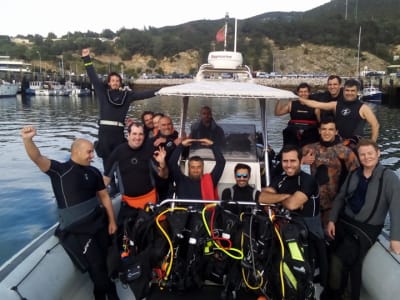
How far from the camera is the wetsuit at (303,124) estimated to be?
5719mm

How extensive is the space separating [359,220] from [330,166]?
0.88 meters

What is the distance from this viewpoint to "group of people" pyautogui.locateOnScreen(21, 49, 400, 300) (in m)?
3.53

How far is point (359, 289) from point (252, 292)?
1.04m

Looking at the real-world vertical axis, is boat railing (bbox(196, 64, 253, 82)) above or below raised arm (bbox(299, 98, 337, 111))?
above

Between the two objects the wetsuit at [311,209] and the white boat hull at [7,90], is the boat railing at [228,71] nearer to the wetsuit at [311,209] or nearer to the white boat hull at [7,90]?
the wetsuit at [311,209]

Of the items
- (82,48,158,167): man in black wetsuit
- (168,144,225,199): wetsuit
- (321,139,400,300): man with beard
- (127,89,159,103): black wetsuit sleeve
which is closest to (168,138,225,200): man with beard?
(168,144,225,199): wetsuit

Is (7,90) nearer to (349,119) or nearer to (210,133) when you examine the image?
(210,133)

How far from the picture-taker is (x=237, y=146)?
5.23 metres

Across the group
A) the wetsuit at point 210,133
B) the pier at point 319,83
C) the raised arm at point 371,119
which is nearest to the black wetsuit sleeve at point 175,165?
the wetsuit at point 210,133

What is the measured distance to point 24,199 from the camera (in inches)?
359

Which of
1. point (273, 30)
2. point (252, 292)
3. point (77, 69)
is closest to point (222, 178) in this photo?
point (252, 292)

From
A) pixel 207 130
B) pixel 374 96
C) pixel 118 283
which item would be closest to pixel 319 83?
pixel 374 96

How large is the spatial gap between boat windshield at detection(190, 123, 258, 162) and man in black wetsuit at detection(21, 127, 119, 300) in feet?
5.63

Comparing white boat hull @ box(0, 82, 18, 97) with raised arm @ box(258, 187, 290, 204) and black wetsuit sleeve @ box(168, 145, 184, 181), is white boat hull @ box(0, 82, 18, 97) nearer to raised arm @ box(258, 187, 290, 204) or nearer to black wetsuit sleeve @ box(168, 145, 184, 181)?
black wetsuit sleeve @ box(168, 145, 184, 181)
